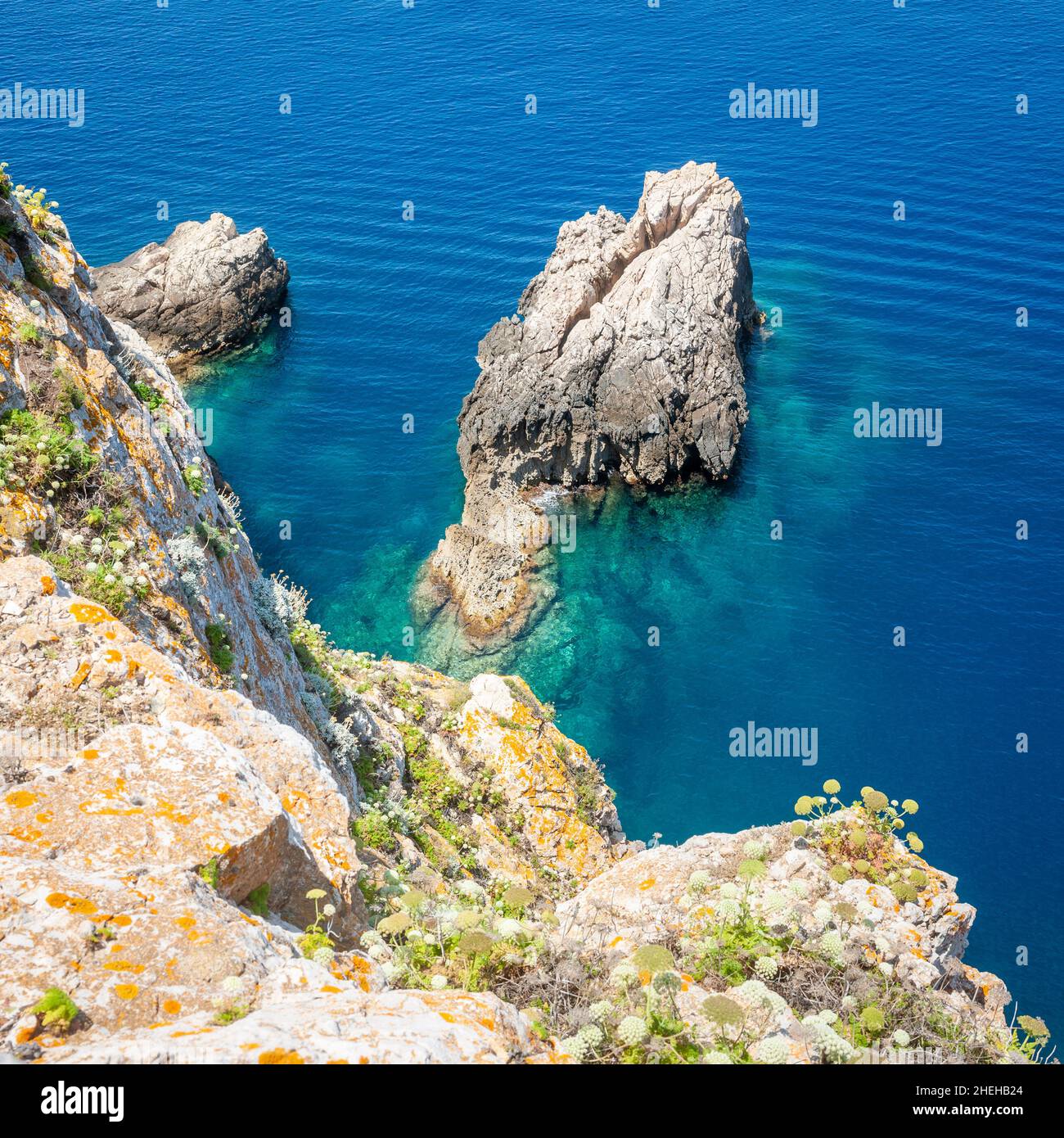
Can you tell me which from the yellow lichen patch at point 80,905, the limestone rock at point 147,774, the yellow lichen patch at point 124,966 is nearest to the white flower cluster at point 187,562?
the limestone rock at point 147,774

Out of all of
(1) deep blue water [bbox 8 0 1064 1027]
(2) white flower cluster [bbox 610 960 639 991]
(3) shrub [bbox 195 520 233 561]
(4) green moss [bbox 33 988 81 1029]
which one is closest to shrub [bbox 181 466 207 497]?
(3) shrub [bbox 195 520 233 561]

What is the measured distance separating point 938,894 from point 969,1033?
414cm

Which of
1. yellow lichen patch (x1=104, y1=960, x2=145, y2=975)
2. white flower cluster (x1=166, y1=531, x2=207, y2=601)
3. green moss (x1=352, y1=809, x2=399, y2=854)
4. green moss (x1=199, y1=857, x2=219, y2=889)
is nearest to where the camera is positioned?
yellow lichen patch (x1=104, y1=960, x2=145, y2=975)

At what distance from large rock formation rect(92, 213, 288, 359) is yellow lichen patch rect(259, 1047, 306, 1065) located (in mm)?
60678

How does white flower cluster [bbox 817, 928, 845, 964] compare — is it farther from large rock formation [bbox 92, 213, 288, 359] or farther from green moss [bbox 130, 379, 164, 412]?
large rock formation [bbox 92, 213, 288, 359]

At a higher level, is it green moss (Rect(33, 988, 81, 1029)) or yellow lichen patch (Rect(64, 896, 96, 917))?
yellow lichen patch (Rect(64, 896, 96, 917))

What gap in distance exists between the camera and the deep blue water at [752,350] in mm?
40406

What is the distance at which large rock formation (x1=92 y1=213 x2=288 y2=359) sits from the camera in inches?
2431

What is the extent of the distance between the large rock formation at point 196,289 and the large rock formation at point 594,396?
19139 millimetres

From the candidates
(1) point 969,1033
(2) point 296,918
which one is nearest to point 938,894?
(1) point 969,1033
